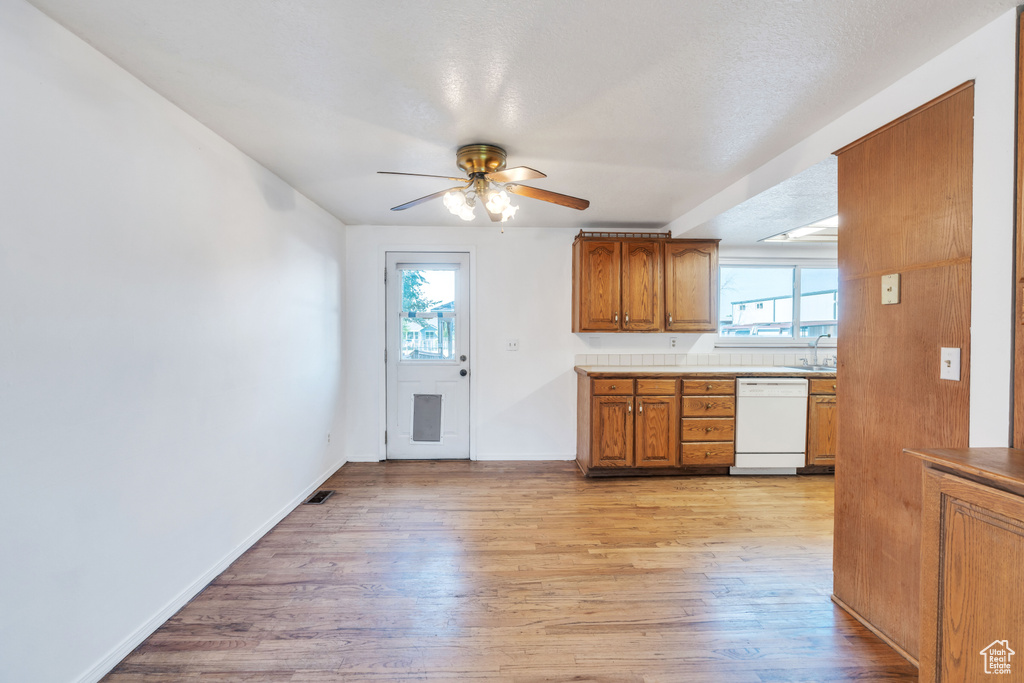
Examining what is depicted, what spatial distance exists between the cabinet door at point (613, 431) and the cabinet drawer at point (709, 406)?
0.53 m

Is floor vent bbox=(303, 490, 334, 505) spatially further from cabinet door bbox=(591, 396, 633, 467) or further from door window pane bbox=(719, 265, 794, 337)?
door window pane bbox=(719, 265, 794, 337)

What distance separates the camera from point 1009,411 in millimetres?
1336

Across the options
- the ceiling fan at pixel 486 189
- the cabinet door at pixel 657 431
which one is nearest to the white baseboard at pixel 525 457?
the cabinet door at pixel 657 431

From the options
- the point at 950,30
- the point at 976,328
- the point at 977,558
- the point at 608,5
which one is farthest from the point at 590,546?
the point at 950,30

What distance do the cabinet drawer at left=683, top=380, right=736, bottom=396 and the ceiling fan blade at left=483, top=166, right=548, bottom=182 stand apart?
8.17 feet

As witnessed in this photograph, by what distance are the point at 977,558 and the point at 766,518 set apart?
6.81 ft

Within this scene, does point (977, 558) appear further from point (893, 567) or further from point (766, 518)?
point (766, 518)

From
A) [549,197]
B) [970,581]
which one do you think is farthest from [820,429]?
[549,197]

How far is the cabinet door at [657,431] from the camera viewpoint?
366cm

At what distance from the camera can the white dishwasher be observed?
12.1ft

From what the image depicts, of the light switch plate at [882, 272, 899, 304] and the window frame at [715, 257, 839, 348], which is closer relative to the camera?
the light switch plate at [882, 272, 899, 304]

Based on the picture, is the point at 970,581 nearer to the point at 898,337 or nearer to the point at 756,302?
the point at 898,337

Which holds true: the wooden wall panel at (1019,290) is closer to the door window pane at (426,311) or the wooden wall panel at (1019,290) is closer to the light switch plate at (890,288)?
the light switch plate at (890,288)

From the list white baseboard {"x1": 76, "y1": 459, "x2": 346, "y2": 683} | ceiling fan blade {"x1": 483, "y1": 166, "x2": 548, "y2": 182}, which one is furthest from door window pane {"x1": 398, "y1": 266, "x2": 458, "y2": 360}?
ceiling fan blade {"x1": 483, "y1": 166, "x2": 548, "y2": 182}
